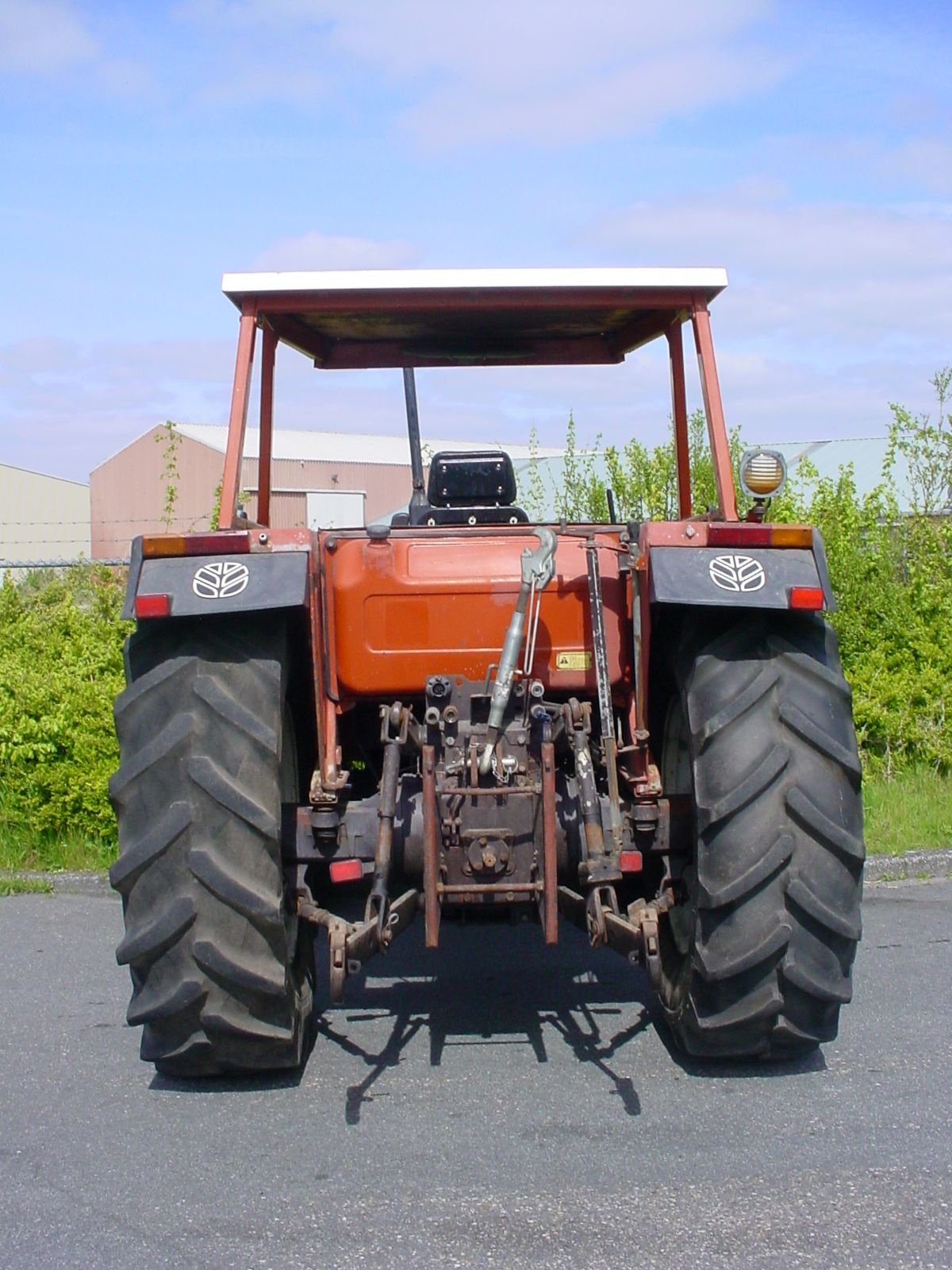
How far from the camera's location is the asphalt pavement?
3.39 m

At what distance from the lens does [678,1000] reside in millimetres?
4516

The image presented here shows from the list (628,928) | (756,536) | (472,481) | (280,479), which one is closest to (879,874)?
(472,481)

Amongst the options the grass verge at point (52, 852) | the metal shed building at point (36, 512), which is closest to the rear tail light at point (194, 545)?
the grass verge at point (52, 852)

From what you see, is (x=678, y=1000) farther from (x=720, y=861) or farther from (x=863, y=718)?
(x=863, y=718)

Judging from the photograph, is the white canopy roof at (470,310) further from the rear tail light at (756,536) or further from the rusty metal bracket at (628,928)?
the rusty metal bracket at (628,928)

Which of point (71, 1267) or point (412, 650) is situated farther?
point (412, 650)

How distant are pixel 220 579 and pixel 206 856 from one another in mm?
800

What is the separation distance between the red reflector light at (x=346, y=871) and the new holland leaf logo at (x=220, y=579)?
880mm

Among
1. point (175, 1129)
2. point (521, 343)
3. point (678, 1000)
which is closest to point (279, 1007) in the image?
point (175, 1129)

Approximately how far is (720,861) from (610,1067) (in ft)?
2.89

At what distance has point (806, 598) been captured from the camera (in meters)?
4.15

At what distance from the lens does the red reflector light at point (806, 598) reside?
4145 mm

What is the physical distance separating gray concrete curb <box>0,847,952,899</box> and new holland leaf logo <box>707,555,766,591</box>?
358 cm

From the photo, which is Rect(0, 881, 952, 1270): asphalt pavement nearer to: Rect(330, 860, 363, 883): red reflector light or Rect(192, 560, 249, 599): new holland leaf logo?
Rect(330, 860, 363, 883): red reflector light
